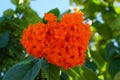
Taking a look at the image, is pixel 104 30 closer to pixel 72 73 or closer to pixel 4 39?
pixel 4 39

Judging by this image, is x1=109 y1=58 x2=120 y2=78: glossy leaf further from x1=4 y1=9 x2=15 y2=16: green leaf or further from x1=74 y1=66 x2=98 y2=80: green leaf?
x1=74 y1=66 x2=98 y2=80: green leaf

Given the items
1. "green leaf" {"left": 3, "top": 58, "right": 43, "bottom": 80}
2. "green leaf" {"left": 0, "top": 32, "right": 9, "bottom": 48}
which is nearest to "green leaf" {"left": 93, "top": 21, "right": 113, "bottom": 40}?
"green leaf" {"left": 0, "top": 32, "right": 9, "bottom": 48}

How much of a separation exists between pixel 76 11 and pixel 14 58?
1.53ft

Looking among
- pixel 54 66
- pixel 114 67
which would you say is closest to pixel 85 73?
pixel 54 66

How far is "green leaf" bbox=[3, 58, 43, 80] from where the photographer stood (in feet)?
4.01

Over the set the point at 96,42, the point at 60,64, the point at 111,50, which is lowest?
the point at 60,64

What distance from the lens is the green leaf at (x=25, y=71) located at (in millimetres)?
1223

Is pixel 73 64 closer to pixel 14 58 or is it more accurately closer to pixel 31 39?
pixel 31 39

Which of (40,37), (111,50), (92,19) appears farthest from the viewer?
(92,19)

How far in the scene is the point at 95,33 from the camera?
2.81 metres

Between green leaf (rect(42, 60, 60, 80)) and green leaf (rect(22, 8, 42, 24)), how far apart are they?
0.53 metres

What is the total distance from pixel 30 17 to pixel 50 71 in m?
0.59

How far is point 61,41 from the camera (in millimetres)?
1187

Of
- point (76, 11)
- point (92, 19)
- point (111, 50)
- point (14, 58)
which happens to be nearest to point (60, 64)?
point (76, 11)
